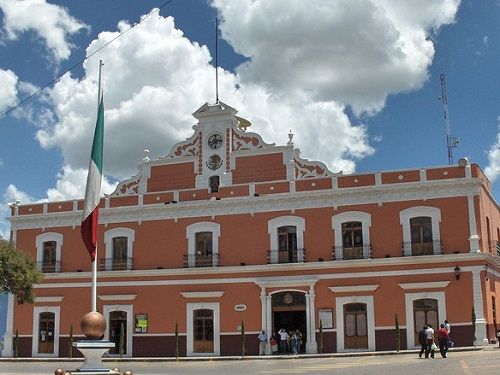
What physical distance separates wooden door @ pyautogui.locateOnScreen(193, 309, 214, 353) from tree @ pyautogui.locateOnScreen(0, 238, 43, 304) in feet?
28.1

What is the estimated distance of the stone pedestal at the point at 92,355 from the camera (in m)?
10.3

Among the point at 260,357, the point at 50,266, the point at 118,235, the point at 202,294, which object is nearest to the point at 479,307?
the point at 260,357

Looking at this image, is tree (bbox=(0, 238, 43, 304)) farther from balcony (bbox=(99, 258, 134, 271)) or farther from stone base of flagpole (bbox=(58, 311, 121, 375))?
stone base of flagpole (bbox=(58, 311, 121, 375))

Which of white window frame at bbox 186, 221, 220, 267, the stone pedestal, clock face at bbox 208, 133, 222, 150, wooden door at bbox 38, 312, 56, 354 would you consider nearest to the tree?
wooden door at bbox 38, 312, 56, 354

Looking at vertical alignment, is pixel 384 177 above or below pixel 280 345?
above

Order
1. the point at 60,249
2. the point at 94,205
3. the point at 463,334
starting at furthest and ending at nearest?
the point at 60,249
the point at 463,334
the point at 94,205

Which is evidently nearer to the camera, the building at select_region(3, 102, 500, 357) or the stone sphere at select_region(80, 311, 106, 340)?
the stone sphere at select_region(80, 311, 106, 340)

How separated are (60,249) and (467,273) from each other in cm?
2243

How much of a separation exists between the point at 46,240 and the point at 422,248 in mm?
21364

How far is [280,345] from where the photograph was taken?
113ft

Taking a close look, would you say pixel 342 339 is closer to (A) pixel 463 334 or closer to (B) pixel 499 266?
(A) pixel 463 334

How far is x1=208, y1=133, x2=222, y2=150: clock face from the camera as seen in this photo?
1512 inches

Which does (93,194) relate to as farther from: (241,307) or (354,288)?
(241,307)

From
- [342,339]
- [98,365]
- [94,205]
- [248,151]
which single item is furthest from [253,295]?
[98,365]
